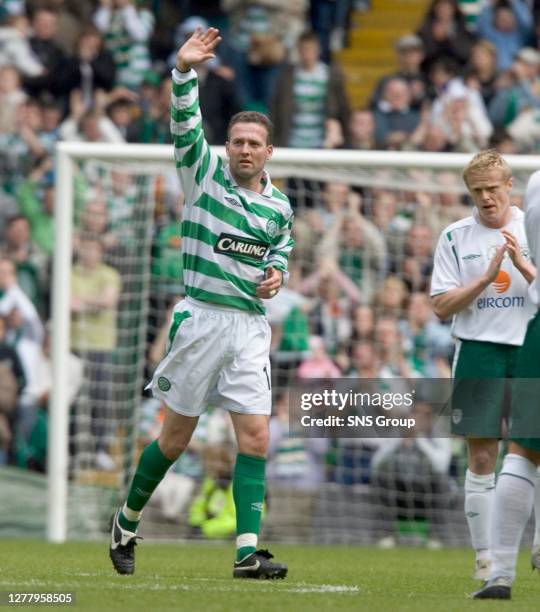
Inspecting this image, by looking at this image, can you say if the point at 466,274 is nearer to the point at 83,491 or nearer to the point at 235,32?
the point at 83,491

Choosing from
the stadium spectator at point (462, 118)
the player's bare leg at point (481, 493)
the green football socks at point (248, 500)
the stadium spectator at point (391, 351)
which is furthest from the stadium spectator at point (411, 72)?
the green football socks at point (248, 500)

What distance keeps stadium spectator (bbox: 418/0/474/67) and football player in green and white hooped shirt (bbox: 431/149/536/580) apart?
9.89 meters

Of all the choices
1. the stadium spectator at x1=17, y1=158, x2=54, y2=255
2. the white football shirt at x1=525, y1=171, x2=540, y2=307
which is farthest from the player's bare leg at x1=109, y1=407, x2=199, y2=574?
the stadium spectator at x1=17, y1=158, x2=54, y2=255

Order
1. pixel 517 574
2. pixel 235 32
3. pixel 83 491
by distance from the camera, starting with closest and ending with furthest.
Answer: pixel 517 574
pixel 83 491
pixel 235 32

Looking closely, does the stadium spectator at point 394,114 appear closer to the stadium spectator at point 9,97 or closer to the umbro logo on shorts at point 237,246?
the stadium spectator at point 9,97

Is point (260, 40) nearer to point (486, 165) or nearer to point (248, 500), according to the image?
point (486, 165)

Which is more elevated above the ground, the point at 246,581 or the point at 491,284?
the point at 491,284

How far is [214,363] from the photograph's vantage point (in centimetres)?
738

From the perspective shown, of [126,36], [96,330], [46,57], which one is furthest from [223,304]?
[126,36]

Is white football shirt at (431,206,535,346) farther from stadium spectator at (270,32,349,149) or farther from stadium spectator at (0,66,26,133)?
stadium spectator at (0,66,26,133)

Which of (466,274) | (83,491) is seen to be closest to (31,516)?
(83,491)

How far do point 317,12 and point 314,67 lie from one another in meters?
2.97

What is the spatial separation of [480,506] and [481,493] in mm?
65

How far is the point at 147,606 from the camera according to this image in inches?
233
